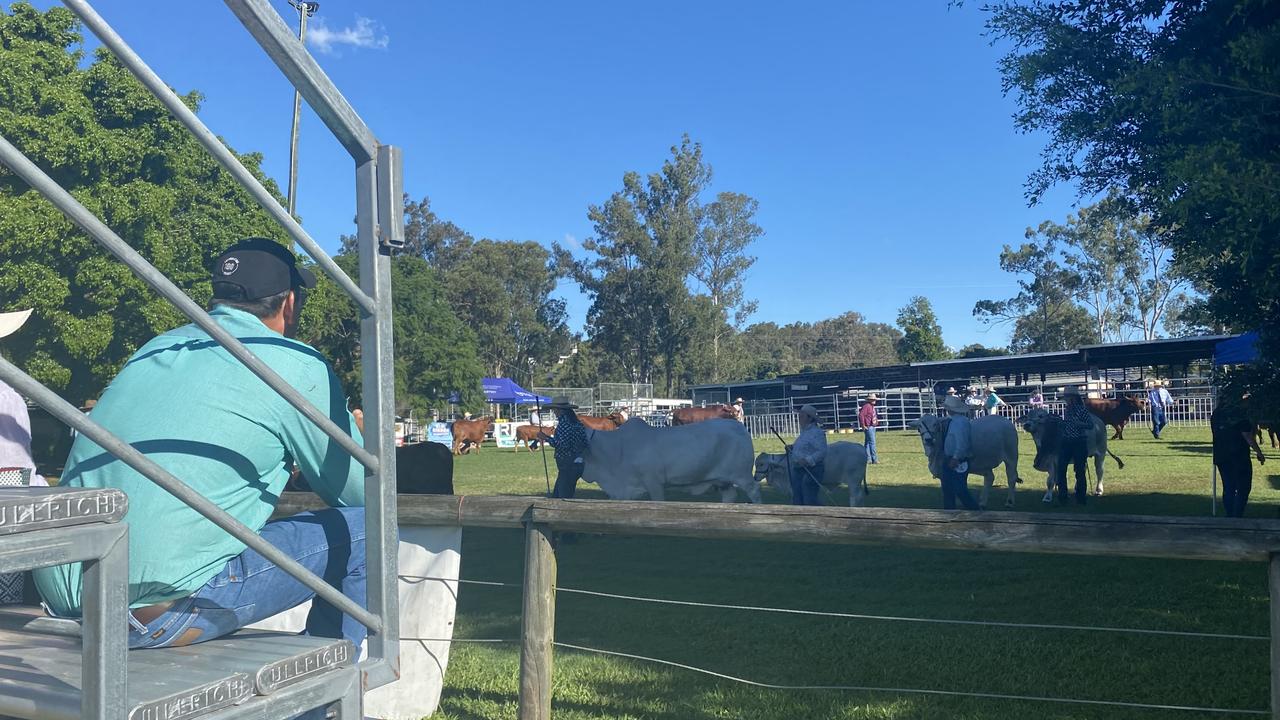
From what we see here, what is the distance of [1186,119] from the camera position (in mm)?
6223

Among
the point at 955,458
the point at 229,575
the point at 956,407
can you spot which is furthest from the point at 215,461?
the point at 956,407

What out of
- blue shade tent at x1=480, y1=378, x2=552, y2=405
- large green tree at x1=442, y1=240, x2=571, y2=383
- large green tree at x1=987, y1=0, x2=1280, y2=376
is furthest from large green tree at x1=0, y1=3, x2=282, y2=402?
large green tree at x1=442, y1=240, x2=571, y2=383

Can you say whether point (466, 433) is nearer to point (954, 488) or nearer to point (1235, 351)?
point (954, 488)

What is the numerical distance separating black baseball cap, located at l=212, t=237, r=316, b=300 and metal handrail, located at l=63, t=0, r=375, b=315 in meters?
0.62

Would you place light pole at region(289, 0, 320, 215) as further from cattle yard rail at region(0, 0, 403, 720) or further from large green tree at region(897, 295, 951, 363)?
large green tree at region(897, 295, 951, 363)

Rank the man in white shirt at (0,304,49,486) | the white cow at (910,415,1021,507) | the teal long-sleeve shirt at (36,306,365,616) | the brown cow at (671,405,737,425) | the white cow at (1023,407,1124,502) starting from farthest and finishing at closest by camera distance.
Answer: the brown cow at (671,405,737,425), the white cow at (1023,407,1124,502), the white cow at (910,415,1021,507), the man in white shirt at (0,304,49,486), the teal long-sleeve shirt at (36,306,365,616)

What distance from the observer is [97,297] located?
19016 millimetres

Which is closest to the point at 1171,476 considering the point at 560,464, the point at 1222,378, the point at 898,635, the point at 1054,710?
the point at 1222,378

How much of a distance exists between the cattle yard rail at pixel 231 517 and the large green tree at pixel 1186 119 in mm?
5161

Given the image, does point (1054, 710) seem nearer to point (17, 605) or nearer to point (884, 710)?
point (884, 710)

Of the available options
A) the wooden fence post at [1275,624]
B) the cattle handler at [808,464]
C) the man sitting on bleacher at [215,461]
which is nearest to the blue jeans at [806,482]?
the cattle handler at [808,464]

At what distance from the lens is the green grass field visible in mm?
4926

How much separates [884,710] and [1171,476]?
1397cm

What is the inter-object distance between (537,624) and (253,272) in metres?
2.15
